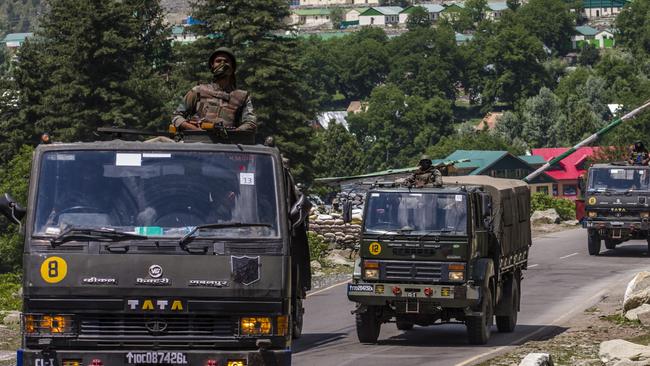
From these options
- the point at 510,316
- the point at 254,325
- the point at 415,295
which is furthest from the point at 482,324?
the point at 254,325

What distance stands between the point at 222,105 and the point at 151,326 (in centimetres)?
294

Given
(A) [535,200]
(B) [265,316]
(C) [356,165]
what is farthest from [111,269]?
(C) [356,165]

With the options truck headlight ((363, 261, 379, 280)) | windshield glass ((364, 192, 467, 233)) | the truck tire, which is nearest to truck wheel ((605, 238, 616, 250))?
the truck tire

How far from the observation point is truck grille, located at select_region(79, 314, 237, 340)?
12.8 metres

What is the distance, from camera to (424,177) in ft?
76.1

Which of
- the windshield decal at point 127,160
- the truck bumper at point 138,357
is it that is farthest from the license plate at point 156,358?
the windshield decal at point 127,160

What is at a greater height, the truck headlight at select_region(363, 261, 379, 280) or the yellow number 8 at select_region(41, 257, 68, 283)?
the yellow number 8 at select_region(41, 257, 68, 283)

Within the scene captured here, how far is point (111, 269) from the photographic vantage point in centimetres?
1274

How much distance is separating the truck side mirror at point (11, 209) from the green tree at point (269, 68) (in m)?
58.7

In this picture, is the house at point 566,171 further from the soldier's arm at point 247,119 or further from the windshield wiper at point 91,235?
the windshield wiper at point 91,235

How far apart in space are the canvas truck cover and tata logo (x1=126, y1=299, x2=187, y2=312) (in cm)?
1099

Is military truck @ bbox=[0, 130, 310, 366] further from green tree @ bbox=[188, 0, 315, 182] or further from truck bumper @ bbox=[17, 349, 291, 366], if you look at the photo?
green tree @ bbox=[188, 0, 315, 182]

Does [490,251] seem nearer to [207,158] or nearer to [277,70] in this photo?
[207,158]

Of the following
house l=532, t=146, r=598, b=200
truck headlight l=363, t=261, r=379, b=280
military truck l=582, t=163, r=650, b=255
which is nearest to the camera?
truck headlight l=363, t=261, r=379, b=280
